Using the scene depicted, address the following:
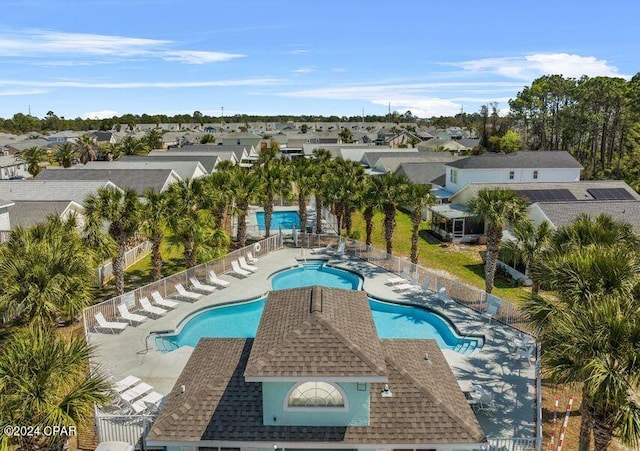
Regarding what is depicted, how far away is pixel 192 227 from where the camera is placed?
24484 millimetres

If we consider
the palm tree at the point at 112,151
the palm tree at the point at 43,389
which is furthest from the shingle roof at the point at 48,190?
the palm tree at the point at 112,151

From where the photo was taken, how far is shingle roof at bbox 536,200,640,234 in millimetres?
28516

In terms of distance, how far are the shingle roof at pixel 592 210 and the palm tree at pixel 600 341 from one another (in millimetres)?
16527

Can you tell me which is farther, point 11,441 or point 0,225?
point 0,225

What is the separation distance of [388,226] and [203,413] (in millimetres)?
19490

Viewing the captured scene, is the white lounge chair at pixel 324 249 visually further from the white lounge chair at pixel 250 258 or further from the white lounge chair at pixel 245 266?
the white lounge chair at pixel 245 266

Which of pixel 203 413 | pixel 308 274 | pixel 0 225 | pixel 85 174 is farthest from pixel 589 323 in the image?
pixel 85 174

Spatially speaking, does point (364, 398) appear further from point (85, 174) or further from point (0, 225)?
point (85, 174)

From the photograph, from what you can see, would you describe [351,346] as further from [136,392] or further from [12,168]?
[12,168]

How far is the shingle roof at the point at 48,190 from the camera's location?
3509 centimetres

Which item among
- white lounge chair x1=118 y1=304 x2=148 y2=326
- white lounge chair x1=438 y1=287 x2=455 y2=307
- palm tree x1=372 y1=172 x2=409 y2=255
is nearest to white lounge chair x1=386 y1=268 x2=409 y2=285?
palm tree x1=372 y1=172 x2=409 y2=255

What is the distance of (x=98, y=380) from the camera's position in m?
10.6

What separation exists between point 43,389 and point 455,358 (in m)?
14.3

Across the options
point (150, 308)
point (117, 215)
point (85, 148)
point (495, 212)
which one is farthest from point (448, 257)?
point (85, 148)
